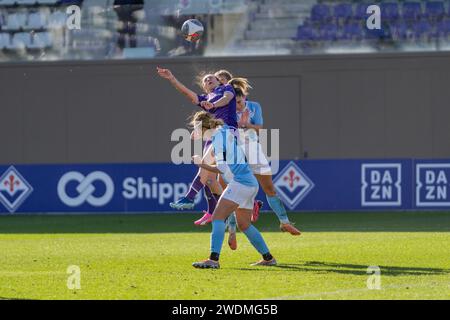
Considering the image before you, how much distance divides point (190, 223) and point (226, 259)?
7.84 m

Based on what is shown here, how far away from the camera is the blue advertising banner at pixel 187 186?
24453 mm

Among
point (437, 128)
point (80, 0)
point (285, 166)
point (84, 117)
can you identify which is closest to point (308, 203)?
point (285, 166)

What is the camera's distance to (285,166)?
24.8 m

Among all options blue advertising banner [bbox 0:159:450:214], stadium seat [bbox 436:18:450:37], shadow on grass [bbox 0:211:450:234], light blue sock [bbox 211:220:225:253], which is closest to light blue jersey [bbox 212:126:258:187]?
light blue sock [bbox 211:220:225:253]

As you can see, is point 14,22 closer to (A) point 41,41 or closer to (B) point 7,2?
(B) point 7,2

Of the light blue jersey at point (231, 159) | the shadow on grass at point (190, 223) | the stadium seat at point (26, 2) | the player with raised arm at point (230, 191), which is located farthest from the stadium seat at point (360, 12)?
the light blue jersey at point (231, 159)

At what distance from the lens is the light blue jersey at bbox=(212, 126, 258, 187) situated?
12.9 m

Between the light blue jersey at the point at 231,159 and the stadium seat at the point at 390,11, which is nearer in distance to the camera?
the light blue jersey at the point at 231,159

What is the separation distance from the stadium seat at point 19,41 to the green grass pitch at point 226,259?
19.6ft

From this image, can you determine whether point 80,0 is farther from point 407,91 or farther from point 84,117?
point 407,91

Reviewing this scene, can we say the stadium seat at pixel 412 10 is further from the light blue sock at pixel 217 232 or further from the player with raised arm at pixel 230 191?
the light blue sock at pixel 217 232

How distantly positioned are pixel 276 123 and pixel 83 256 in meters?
12.0

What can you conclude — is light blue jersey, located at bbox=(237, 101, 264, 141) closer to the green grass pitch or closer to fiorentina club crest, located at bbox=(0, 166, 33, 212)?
the green grass pitch

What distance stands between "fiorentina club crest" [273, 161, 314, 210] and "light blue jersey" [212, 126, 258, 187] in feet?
38.5
